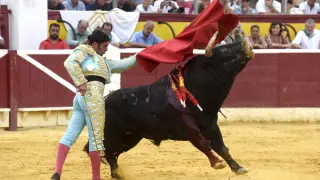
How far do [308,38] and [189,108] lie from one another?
23.3ft

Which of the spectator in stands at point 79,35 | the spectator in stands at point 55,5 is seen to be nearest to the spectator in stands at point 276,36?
the spectator in stands at point 79,35

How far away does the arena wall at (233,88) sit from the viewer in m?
12.1

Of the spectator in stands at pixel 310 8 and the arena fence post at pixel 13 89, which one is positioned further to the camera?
the spectator in stands at pixel 310 8

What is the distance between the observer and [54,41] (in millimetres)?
12523

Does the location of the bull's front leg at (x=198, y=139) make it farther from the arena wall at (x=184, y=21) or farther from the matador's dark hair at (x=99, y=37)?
the arena wall at (x=184, y=21)

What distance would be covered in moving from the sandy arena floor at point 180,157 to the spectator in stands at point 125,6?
2878mm

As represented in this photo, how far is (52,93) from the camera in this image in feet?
40.6

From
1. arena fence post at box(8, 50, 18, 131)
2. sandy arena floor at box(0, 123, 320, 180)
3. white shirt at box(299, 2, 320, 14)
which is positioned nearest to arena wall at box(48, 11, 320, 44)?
white shirt at box(299, 2, 320, 14)

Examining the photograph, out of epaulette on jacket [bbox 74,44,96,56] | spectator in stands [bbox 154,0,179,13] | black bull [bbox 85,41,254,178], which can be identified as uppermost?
spectator in stands [bbox 154,0,179,13]

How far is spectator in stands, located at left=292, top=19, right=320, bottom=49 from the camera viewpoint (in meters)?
14.1

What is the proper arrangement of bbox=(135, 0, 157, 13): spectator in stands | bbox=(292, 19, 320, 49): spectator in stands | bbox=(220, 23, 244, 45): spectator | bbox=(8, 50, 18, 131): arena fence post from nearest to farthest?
1. bbox=(220, 23, 244, 45): spectator
2. bbox=(8, 50, 18, 131): arena fence post
3. bbox=(292, 19, 320, 49): spectator in stands
4. bbox=(135, 0, 157, 13): spectator in stands

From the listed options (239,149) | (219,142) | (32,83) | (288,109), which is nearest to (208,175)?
(219,142)

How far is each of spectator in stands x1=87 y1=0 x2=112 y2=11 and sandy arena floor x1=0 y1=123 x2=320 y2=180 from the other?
2546 millimetres

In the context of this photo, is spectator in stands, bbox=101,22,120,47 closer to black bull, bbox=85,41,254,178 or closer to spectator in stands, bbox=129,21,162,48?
spectator in stands, bbox=129,21,162,48
